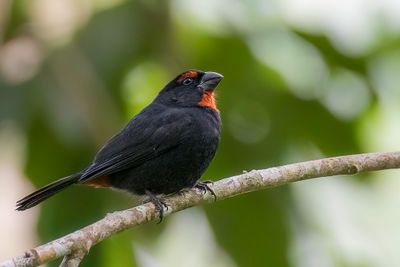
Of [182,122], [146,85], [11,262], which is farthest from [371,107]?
[11,262]

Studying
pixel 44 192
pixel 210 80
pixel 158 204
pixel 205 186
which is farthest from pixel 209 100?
pixel 44 192

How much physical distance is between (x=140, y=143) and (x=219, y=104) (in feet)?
1.56

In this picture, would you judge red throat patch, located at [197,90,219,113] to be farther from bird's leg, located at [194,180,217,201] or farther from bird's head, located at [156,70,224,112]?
bird's leg, located at [194,180,217,201]

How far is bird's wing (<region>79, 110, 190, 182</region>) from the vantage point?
4570mm

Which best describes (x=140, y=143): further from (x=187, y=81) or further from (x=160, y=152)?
(x=187, y=81)

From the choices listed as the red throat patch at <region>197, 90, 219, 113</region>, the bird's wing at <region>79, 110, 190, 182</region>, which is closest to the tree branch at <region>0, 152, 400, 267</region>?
the bird's wing at <region>79, 110, 190, 182</region>

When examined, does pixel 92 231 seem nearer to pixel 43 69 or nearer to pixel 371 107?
pixel 43 69

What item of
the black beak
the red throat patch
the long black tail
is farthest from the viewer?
the red throat patch

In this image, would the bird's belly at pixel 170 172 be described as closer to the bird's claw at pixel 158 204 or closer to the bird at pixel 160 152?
the bird at pixel 160 152

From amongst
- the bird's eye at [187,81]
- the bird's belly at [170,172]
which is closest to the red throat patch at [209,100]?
the bird's eye at [187,81]

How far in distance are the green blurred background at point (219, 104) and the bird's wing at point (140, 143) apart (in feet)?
0.40

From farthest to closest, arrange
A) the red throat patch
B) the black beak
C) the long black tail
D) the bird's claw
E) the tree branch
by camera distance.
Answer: the red throat patch < the black beak < the long black tail < the bird's claw < the tree branch

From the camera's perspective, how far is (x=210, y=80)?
491 cm

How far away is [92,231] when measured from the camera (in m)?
3.29
